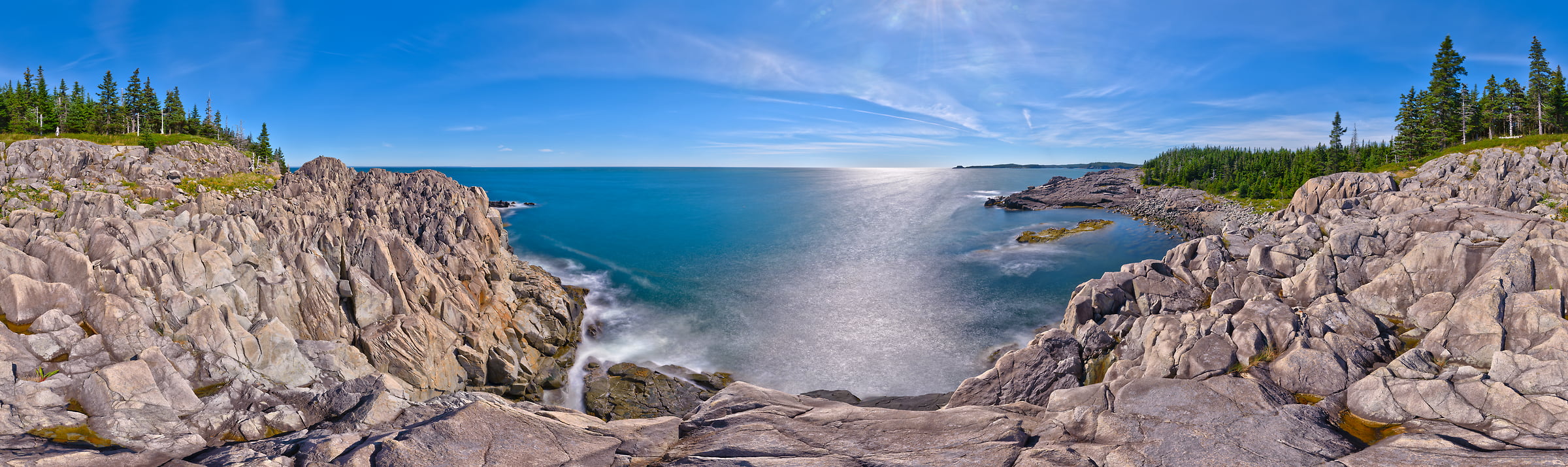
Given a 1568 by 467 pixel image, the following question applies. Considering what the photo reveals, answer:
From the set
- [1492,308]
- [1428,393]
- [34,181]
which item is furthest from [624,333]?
[1492,308]

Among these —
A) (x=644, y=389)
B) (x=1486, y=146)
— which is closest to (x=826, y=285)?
(x=644, y=389)

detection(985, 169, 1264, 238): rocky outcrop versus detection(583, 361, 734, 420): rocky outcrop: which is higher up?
detection(985, 169, 1264, 238): rocky outcrop

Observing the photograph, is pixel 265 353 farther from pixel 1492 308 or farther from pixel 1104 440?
pixel 1492 308

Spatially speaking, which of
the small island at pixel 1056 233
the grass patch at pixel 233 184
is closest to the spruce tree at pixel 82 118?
the grass patch at pixel 233 184

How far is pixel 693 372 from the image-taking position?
3453cm

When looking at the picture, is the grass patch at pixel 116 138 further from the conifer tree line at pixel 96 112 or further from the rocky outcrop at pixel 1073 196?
the rocky outcrop at pixel 1073 196

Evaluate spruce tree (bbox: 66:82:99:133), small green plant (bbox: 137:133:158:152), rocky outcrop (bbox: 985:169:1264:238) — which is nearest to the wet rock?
rocky outcrop (bbox: 985:169:1264:238)

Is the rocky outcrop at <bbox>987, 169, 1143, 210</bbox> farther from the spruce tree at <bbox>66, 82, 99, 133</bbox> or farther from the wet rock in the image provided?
the spruce tree at <bbox>66, 82, 99, 133</bbox>

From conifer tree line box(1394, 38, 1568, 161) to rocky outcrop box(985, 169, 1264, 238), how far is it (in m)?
22.8

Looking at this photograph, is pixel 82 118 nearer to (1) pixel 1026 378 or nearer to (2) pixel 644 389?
(2) pixel 644 389

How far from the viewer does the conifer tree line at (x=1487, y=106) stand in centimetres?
7294

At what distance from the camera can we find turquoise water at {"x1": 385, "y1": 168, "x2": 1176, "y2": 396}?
3812cm

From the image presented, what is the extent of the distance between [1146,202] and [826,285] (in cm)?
10148

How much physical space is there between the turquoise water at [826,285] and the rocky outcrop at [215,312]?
30.2ft
